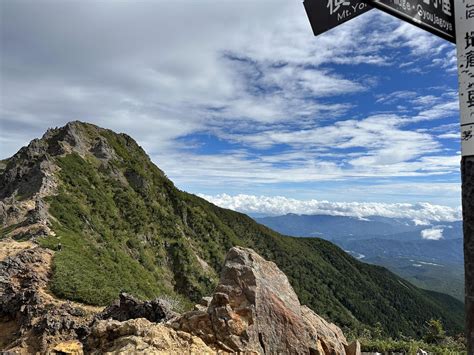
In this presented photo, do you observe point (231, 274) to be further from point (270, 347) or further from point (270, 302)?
point (270, 347)

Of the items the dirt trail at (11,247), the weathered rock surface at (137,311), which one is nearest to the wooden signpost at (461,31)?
the weathered rock surface at (137,311)

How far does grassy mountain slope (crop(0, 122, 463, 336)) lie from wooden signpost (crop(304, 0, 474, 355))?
24119mm

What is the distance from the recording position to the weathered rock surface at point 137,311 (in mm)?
18062

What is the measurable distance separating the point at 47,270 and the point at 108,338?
18511 millimetres

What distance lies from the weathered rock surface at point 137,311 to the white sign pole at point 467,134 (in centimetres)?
1607

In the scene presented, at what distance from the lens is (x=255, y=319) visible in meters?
11.2

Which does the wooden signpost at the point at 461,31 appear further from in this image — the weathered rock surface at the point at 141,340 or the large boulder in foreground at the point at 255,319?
the large boulder in foreground at the point at 255,319

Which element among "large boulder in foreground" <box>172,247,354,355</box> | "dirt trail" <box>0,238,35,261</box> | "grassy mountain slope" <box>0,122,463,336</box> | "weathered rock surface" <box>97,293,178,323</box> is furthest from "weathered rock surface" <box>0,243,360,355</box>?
"dirt trail" <box>0,238,35,261</box>

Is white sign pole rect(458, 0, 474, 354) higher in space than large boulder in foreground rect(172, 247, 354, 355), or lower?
higher

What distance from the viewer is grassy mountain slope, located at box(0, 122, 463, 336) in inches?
1385

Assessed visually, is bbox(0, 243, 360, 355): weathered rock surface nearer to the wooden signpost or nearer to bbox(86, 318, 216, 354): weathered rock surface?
bbox(86, 318, 216, 354): weathered rock surface

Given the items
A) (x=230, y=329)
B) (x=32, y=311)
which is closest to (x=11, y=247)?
(x=32, y=311)

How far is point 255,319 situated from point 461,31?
31.5 feet

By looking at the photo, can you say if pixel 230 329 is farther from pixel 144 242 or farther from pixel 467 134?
pixel 144 242
